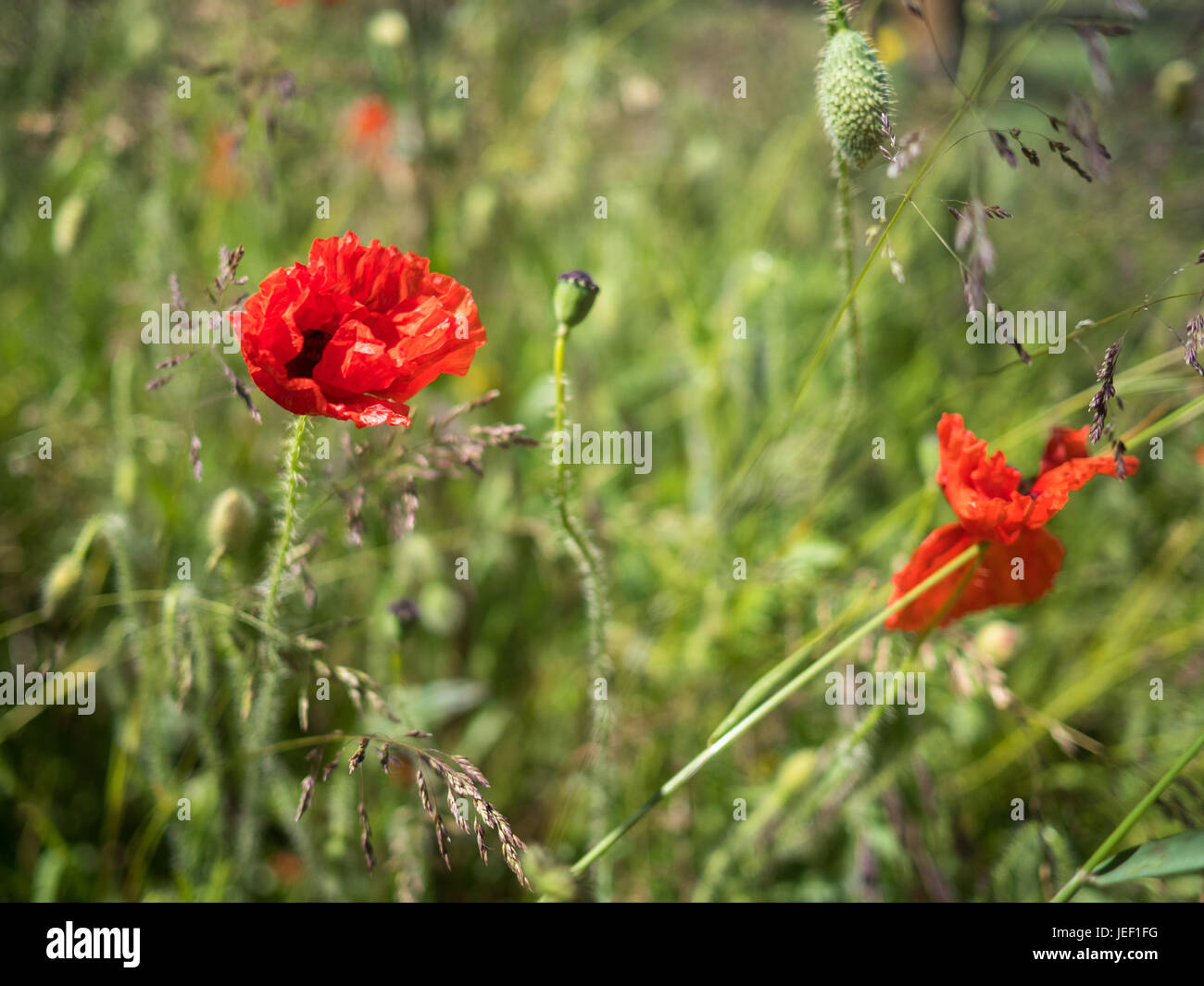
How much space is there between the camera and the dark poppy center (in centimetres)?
102

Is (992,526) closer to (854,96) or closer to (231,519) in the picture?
(854,96)

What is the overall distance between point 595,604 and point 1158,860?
2.44ft

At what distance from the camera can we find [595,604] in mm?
1187

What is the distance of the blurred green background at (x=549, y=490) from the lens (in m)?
1.44

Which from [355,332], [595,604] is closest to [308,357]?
[355,332]

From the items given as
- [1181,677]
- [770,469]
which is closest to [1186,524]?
[1181,677]

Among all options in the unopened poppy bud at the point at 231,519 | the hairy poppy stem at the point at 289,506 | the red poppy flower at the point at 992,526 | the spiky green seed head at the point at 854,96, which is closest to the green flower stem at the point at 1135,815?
the red poppy flower at the point at 992,526

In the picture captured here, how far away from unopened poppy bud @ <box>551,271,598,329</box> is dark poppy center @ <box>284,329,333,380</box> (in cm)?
28

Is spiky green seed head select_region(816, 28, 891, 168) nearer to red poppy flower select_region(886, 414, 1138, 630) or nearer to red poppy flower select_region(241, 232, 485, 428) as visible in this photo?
red poppy flower select_region(886, 414, 1138, 630)

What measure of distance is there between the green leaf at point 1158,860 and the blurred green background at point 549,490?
8 centimetres

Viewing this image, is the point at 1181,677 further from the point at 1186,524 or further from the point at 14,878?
the point at 14,878

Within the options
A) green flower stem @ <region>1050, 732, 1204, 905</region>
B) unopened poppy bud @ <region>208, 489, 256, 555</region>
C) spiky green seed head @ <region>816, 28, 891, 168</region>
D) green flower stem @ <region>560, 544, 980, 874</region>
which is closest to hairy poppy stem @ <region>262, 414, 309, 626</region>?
unopened poppy bud @ <region>208, 489, 256, 555</region>

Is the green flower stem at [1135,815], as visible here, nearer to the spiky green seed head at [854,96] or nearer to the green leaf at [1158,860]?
the green leaf at [1158,860]

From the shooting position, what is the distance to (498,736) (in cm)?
191
